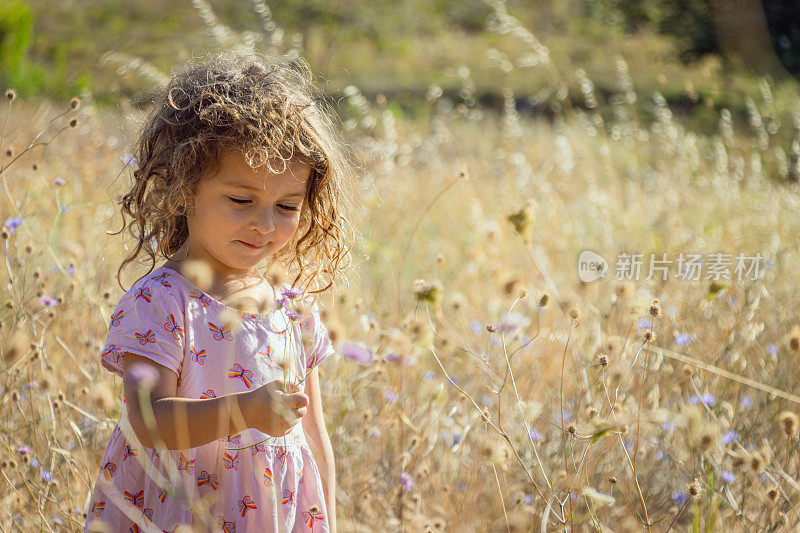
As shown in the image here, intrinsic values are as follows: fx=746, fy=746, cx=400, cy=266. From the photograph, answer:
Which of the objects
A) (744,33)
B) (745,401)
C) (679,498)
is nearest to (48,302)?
(679,498)

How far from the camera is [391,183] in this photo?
3.75m

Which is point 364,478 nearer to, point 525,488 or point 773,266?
point 525,488

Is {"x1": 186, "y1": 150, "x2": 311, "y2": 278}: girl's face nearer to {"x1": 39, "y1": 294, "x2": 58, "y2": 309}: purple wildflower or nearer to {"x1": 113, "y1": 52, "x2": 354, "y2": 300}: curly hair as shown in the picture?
{"x1": 113, "y1": 52, "x2": 354, "y2": 300}: curly hair

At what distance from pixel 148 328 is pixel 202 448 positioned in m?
0.21

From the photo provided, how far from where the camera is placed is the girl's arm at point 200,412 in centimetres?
89

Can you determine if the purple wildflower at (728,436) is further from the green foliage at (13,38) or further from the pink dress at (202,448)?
the green foliage at (13,38)

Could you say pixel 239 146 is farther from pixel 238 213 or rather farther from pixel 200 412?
pixel 200 412

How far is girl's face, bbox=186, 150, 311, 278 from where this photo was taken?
110 centimetres

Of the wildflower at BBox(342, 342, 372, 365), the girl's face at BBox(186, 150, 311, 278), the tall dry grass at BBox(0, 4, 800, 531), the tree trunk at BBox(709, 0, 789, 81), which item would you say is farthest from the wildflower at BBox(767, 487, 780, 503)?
the tree trunk at BBox(709, 0, 789, 81)

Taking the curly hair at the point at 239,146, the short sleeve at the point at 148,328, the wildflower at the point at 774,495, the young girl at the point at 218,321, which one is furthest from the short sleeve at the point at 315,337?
the wildflower at the point at 774,495

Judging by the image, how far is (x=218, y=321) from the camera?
1112mm

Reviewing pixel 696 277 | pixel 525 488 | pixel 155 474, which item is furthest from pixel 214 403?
pixel 696 277

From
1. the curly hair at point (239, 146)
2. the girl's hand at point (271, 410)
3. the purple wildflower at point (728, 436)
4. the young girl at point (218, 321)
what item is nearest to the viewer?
the girl's hand at point (271, 410)

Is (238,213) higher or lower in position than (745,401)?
higher
